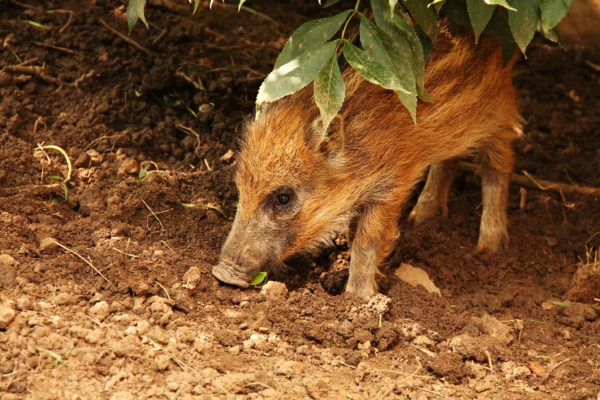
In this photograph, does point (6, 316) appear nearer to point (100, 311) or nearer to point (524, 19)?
point (100, 311)

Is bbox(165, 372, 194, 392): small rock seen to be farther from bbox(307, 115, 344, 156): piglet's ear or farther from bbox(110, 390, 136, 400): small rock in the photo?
bbox(307, 115, 344, 156): piglet's ear

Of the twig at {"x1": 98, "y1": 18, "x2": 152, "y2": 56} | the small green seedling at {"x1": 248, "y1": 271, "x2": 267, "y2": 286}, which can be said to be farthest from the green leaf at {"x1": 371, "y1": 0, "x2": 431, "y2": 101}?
the twig at {"x1": 98, "y1": 18, "x2": 152, "y2": 56}

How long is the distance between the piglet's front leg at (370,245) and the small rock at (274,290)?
0.44 m

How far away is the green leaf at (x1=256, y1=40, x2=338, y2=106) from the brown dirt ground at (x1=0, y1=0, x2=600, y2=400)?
1194 mm

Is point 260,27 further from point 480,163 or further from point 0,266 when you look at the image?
point 0,266

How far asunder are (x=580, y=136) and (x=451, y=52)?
2.15 m

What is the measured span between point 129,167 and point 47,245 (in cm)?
103

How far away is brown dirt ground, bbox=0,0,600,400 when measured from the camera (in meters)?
3.40

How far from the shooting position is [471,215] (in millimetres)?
5590

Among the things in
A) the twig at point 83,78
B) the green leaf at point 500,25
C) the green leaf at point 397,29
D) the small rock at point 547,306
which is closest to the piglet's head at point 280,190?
the green leaf at point 397,29

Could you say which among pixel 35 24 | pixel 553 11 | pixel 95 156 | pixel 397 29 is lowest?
pixel 95 156

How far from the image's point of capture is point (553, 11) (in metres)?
3.56

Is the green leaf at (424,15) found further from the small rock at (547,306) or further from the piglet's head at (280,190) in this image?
the small rock at (547,306)

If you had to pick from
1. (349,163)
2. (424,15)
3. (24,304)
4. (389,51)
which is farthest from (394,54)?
(24,304)
